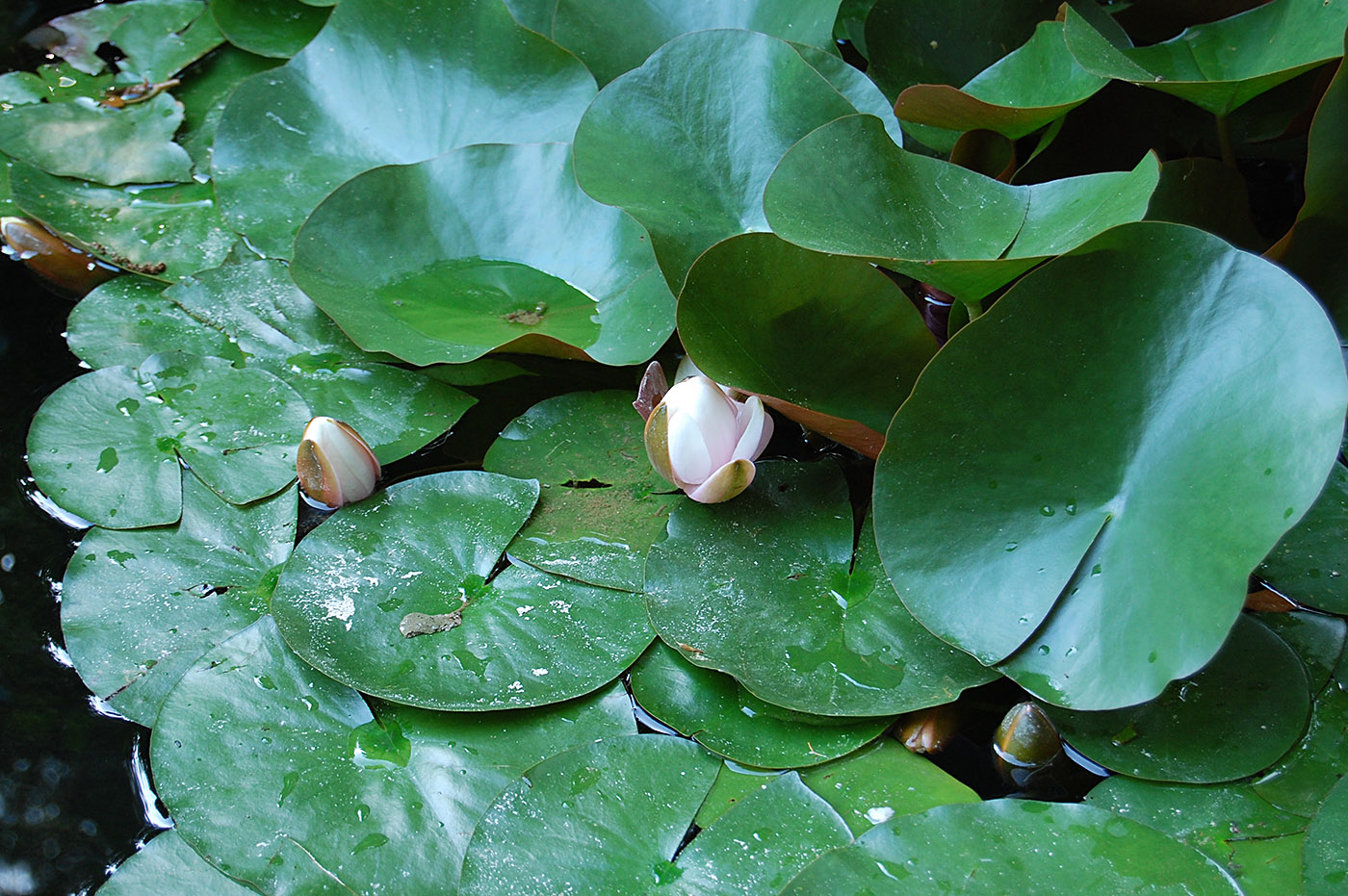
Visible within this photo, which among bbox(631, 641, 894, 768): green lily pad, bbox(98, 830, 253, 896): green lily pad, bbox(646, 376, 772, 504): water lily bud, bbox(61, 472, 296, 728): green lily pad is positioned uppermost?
bbox(646, 376, 772, 504): water lily bud

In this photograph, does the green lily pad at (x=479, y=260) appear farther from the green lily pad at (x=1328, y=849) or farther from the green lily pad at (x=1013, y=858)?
the green lily pad at (x=1328, y=849)

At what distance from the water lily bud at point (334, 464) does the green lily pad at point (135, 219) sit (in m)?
0.57

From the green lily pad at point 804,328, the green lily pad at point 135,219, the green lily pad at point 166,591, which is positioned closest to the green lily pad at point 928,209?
the green lily pad at point 804,328

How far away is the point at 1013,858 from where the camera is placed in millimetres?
861

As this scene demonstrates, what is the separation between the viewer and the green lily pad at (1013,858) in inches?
33.1

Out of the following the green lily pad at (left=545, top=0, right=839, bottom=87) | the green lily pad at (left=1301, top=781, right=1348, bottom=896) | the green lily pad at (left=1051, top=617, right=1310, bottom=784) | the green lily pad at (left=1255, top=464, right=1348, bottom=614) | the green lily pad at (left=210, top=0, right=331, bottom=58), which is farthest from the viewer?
the green lily pad at (left=210, top=0, right=331, bottom=58)

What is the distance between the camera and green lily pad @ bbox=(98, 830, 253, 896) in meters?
0.93

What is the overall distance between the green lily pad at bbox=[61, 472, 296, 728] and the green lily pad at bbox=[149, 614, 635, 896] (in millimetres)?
65

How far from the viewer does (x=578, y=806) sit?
940mm

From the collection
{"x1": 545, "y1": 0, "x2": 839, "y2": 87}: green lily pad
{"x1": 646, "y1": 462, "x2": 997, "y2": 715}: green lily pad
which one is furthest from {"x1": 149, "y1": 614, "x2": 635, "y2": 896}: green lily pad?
{"x1": 545, "y1": 0, "x2": 839, "y2": 87}: green lily pad

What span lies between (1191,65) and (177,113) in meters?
1.73

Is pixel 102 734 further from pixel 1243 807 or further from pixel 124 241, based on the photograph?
pixel 1243 807

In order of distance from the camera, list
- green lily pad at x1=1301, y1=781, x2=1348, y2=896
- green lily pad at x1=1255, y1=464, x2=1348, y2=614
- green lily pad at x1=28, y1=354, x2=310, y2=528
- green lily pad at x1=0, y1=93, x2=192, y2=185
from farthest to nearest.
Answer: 1. green lily pad at x1=0, y1=93, x2=192, y2=185
2. green lily pad at x1=28, y1=354, x2=310, y2=528
3. green lily pad at x1=1255, y1=464, x2=1348, y2=614
4. green lily pad at x1=1301, y1=781, x2=1348, y2=896

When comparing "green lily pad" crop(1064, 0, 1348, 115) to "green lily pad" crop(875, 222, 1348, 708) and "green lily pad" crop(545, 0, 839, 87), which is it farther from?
"green lily pad" crop(545, 0, 839, 87)
